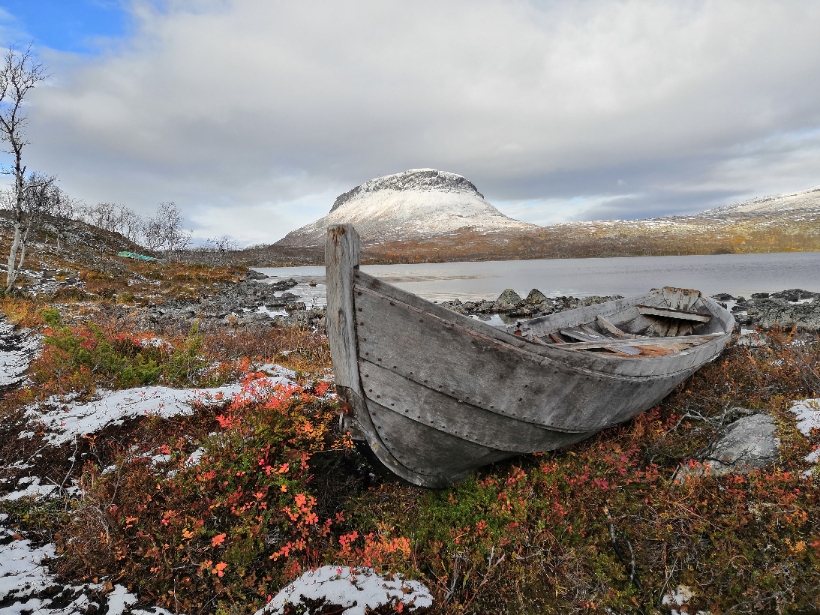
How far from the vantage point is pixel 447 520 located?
465 cm

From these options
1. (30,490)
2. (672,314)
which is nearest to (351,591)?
(30,490)

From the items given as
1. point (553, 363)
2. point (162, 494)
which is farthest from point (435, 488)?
point (162, 494)

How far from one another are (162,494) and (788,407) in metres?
8.26

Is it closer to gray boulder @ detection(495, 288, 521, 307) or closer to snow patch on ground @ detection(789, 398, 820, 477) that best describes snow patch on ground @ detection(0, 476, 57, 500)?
snow patch on ground @ detection(789, 398, 820, 477)

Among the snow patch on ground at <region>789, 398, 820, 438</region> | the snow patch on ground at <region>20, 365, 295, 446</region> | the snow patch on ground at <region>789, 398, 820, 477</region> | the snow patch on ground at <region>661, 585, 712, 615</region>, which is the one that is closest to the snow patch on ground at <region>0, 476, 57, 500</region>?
the snow patch on ground at <region>20, 365, 295, 446</region>

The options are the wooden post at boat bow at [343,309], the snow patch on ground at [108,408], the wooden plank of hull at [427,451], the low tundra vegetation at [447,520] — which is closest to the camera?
the low tundra vegetation at [447,520]

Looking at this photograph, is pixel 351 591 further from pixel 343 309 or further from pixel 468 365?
pixel 343 309

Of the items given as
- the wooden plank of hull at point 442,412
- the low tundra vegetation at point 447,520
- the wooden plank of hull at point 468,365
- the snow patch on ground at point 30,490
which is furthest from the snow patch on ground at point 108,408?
the wooden plank of hull at point 468,365

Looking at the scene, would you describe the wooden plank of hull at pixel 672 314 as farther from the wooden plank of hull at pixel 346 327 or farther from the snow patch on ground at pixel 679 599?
the wooden plank of hull at pixel 346 327

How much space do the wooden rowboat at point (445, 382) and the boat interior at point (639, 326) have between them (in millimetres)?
2482

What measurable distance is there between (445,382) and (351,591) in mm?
2068

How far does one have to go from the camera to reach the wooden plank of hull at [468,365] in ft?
12.8

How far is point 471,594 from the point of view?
12.3ft

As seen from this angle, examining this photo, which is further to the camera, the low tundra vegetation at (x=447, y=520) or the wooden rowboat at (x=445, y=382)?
the wooden rowboat at (x=445, y=382)
